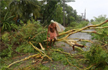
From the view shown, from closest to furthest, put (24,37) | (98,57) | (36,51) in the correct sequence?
(98,57) < (36,51) < (24,37)

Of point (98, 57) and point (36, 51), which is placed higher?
point (98, 57)

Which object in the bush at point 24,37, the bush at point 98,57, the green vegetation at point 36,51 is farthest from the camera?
the bush at point 24,37

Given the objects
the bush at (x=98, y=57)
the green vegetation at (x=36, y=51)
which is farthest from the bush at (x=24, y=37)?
the bush at (x=98, y=57)

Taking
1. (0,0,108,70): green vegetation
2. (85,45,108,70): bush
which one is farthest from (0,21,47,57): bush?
(85,45,108,70): bush

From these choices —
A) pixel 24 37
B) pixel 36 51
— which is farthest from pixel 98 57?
pixel 24 37

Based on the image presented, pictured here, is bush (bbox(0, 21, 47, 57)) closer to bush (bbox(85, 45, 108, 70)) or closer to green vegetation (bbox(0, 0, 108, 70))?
green vegetation (bbox(0, 0, 108, 70))

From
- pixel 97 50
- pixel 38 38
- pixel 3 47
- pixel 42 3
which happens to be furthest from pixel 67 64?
pixel 42 3

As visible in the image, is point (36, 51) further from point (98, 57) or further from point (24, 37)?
point (98, 57)

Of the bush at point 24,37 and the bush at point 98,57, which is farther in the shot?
the bush at point 24,37

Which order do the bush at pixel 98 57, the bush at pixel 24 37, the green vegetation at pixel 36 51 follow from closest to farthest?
the bush at pixel 98 57 < the green vegetation at pixel 36 51 < the bush at pixel 24 37

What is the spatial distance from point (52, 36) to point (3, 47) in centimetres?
214

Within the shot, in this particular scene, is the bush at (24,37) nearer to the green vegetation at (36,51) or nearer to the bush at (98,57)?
the green vegetation at (36,51)

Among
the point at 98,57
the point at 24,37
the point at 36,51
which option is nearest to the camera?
the point at 98,57

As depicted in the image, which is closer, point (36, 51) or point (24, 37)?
point (36, 51)
